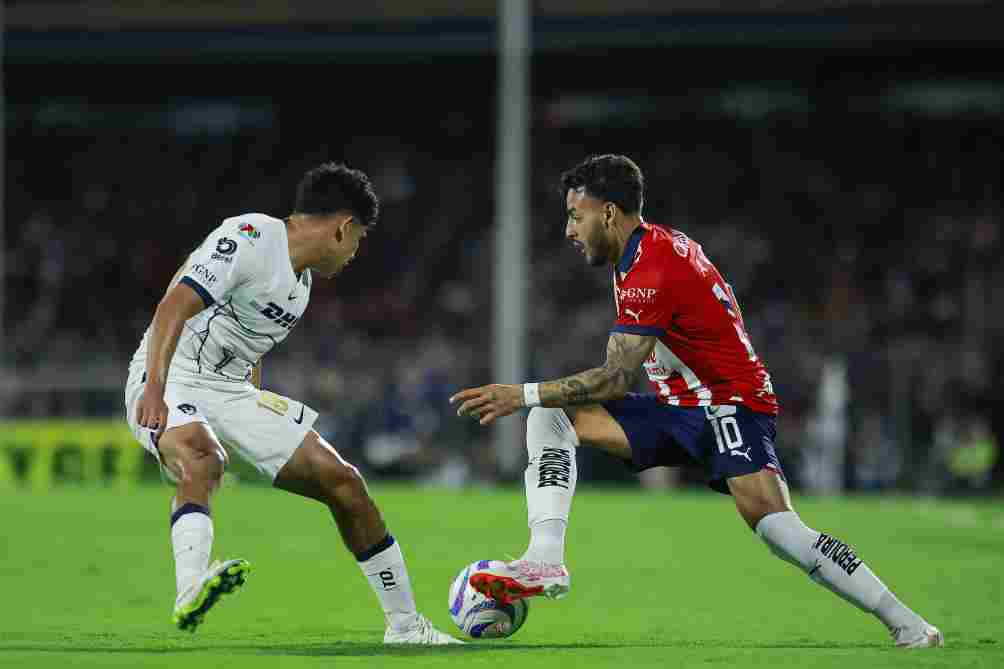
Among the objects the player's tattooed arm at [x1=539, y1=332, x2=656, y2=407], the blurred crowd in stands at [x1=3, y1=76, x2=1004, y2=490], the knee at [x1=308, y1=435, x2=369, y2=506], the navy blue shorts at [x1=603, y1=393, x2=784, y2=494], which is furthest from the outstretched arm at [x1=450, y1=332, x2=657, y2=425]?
the blurred crowd in stands at [x1=3, y1=76, x2=1004, y2=490]

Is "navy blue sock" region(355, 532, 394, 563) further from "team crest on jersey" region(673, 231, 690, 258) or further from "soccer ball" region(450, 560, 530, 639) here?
"team crest on jersey" region(673, 231, 690, 258)

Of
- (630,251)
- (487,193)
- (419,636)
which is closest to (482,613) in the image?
(419,636)

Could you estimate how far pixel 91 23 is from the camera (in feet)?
100

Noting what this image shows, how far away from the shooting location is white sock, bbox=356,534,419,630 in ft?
23.1

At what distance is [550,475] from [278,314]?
1395mm

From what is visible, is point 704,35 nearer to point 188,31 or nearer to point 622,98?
point 622,98

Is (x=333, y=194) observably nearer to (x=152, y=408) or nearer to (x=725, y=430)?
(x=152, y=408)

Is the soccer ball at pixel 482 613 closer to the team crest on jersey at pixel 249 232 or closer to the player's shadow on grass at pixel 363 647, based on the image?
the player's shadow on grass at pixel 363 647

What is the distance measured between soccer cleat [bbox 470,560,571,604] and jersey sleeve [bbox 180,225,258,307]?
5.25ft

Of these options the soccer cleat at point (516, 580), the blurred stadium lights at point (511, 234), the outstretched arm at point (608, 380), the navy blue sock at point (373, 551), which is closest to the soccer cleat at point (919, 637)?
the soccer cleat at point (516, 580)

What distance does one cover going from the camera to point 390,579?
23.2ft

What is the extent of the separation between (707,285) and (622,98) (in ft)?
84.9

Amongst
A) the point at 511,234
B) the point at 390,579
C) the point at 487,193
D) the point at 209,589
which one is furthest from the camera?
the point at 487,193

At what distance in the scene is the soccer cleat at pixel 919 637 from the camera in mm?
6980
